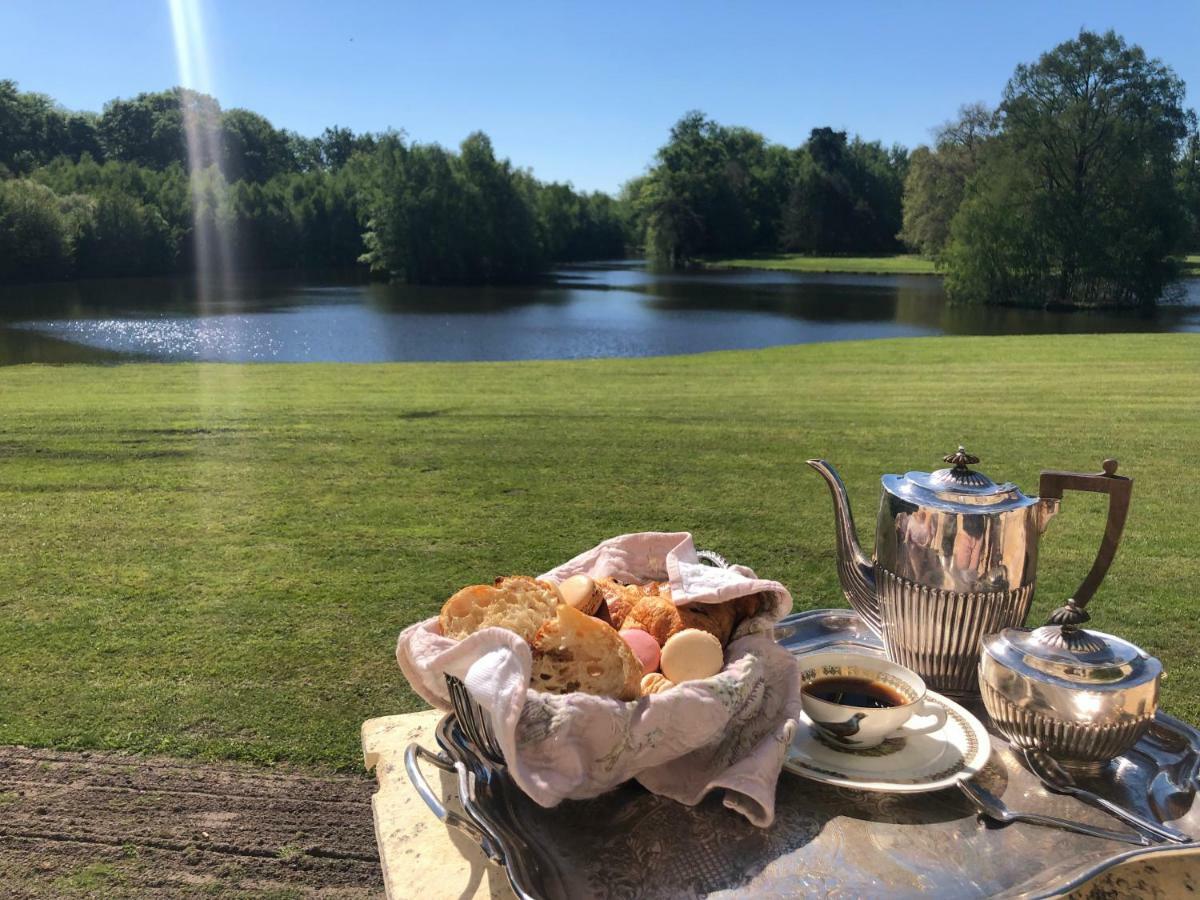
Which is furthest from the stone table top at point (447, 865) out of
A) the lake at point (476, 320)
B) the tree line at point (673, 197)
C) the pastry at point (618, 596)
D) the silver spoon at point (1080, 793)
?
the tree line at point (673, 197)

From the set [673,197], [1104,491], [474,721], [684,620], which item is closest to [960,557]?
[1104,491]

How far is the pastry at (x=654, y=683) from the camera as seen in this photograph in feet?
4.49

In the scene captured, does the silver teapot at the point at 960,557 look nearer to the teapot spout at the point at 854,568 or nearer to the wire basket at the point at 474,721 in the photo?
the teapot spout at the point at 854,568

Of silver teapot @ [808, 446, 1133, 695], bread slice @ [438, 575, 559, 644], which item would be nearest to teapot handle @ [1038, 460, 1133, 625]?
silver teapot @ [808, 446, 1133, 695]

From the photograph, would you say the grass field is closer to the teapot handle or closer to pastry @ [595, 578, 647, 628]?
pastry @ [595, 578, 647, 628]

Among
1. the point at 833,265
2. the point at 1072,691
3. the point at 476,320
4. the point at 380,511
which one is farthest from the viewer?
the point at 833,265

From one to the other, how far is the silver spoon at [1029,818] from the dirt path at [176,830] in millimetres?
1586

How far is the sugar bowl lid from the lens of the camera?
4.51 feet

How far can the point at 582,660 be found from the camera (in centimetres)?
130

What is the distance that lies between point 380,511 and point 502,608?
4.17 metres

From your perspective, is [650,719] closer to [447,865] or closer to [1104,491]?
[447,865]

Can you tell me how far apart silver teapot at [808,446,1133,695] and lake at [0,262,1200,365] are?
18.8 metres

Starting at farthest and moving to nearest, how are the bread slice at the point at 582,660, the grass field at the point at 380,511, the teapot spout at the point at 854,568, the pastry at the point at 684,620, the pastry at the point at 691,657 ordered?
the grass field at the point at 380,511, the teapot spout at the point at 854,568, the pastry at the point at 684,620, the pastry at the point at 691,657, the bread slice at the point at 582,660

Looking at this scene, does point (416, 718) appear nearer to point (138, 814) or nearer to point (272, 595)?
point (138, 814)
